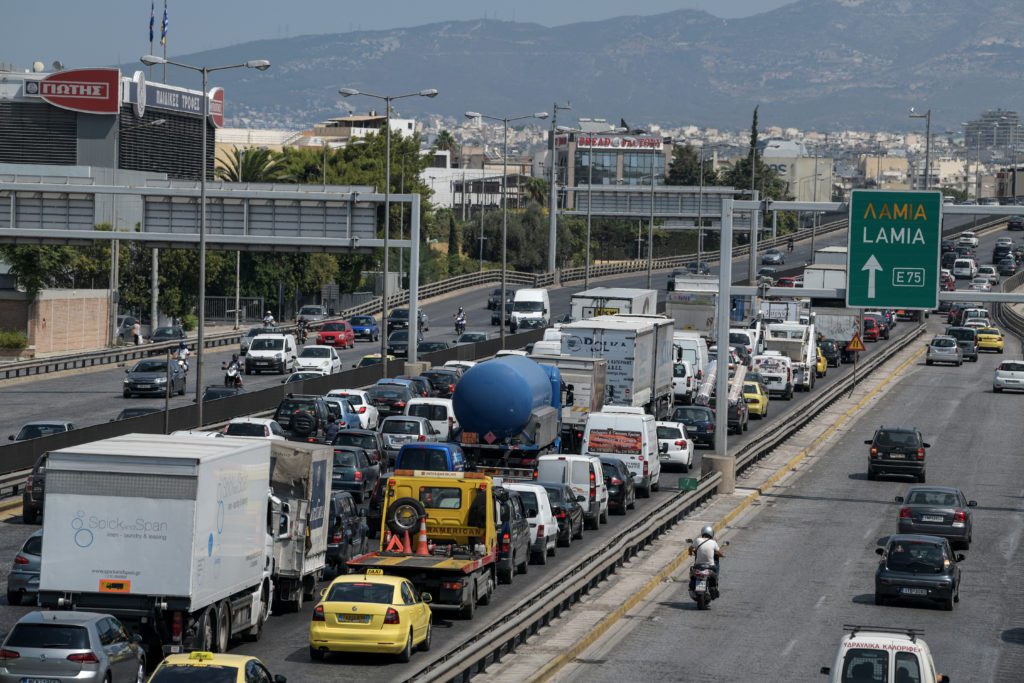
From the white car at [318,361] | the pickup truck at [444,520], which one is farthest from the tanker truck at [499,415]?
the white car at [318,361]

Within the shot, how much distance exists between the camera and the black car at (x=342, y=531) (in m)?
30.2

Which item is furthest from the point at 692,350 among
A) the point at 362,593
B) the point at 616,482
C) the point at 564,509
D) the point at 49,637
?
the point at 49,637

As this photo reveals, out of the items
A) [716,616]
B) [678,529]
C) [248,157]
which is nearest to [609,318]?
[678,529]

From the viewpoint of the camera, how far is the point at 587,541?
3559 centimetres

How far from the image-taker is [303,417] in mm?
47531

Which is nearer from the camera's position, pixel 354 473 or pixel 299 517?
pixel 299 517

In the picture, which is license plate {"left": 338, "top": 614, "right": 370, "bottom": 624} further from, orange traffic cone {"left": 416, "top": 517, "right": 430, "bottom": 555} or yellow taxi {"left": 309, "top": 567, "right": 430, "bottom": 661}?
orange traffic cone {"left": 416, "top": 517, "right": 430, "bottom": 555}

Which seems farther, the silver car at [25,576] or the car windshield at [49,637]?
the silver car at [25,576]

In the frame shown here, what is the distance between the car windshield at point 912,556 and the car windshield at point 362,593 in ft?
35.8

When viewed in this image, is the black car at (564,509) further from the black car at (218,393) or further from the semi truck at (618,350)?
the black car at (218,393)

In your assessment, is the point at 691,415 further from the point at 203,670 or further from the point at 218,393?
the point at 203,670

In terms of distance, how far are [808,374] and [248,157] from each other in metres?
63.1

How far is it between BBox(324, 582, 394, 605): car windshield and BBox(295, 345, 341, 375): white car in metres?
41.1

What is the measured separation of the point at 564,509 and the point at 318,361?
3221cm
